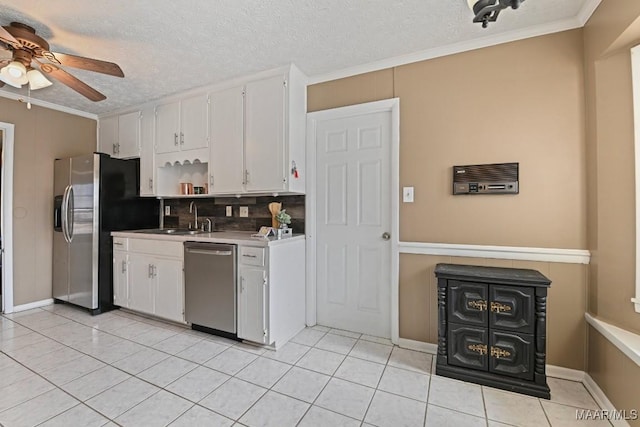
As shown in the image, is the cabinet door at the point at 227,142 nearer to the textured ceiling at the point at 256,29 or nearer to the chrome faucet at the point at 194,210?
the textured ceiling at the point at 256,29

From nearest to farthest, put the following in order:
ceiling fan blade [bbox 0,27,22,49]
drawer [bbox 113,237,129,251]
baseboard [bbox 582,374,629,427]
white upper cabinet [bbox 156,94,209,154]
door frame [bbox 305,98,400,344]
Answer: baseboard [bbox 582,374,629,427], ceiling fan blade [bbox 0,27,22,49], door frame [bbox 305,98,400,344], white upper cabinet [bbox 156,94,209,154], drawer [bbox 113,237,129,251]

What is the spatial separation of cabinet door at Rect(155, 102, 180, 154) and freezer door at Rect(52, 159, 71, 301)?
1.12 meters

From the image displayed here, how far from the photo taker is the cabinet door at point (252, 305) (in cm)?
239

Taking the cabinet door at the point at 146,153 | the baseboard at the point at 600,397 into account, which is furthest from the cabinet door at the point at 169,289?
the baseboard at the point at 600,397

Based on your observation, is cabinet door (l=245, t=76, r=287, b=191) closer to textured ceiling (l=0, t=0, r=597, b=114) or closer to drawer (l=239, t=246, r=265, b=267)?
textured ceiling (l=0, t=0, r=597, b=114)

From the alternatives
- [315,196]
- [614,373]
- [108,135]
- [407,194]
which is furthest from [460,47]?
[108,135]

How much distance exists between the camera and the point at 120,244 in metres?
3.28

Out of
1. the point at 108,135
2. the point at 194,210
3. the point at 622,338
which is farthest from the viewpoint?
the point at 108,135

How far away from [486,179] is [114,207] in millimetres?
3973

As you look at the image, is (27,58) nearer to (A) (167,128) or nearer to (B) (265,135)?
(A) (167,128)

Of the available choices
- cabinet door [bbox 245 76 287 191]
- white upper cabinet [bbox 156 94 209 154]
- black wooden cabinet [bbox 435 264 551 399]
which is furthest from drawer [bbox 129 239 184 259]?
black wooden cabinet [bbox 435 264 551 399]

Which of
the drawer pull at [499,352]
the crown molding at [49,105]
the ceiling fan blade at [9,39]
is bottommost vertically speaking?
the drawer pull at [499,352]

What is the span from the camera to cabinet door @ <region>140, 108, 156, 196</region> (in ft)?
11.5

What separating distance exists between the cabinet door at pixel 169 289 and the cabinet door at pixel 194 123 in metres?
1.32
